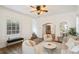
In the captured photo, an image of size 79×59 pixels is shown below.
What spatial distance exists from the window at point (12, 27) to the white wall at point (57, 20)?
37cm

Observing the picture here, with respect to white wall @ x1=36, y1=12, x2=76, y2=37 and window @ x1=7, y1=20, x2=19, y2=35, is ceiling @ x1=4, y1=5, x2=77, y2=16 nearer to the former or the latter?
white wall @ x1=36, y1=12, x2=76, y2=37

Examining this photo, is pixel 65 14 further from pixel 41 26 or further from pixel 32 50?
pixel 32 50

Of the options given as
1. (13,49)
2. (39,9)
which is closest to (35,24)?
(39,9)

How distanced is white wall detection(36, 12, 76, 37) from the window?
37cm

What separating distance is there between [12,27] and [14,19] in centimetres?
15

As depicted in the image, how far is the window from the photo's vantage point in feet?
6.35

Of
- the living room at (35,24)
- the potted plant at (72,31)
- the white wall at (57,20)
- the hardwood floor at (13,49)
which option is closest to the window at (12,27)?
the living room at (35,24)

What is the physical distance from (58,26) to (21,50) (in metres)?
0.77

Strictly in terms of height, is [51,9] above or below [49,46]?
A: above

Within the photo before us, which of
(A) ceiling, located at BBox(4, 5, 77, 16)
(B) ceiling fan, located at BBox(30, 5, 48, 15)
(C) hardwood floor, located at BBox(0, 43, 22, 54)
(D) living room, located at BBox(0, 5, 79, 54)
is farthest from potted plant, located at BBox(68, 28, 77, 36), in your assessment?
(C) hardwood floor, located at BBox(0, 43, 22, 54)

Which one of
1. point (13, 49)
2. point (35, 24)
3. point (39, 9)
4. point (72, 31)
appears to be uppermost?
point (39, 9)

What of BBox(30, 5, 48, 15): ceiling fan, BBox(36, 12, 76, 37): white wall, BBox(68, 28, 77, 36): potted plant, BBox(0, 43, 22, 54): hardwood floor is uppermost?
BBox(30, 5, 48, 15): ceiling fan

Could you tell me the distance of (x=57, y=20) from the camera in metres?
1.96

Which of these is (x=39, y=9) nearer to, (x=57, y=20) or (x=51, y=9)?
(x=51, y=9)
